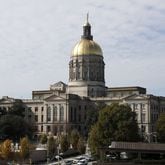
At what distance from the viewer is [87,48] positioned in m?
178

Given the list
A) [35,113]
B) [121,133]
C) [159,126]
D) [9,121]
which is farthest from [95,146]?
[35,113]

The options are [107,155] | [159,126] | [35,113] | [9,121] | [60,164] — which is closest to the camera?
[107,155]

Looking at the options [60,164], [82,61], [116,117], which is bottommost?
[60,164]

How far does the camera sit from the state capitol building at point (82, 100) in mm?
170750

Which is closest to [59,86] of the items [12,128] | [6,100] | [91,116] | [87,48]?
[6,100]

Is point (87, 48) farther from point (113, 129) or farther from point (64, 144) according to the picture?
point (113, 129)

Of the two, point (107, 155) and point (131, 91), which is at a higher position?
point (131, 91)

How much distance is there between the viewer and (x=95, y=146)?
99062 mm

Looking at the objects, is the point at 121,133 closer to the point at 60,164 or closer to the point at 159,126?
the point at 60,164

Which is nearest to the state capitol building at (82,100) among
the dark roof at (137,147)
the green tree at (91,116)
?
the green tree at (91,116)

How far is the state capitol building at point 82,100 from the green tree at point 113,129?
211 feet

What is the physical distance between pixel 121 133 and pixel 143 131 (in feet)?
221

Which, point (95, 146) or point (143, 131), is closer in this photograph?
point (95, 146)

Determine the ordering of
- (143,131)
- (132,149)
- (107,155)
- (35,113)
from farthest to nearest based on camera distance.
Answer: (35,113) < (143,131) < (107,155) < (132,149)
